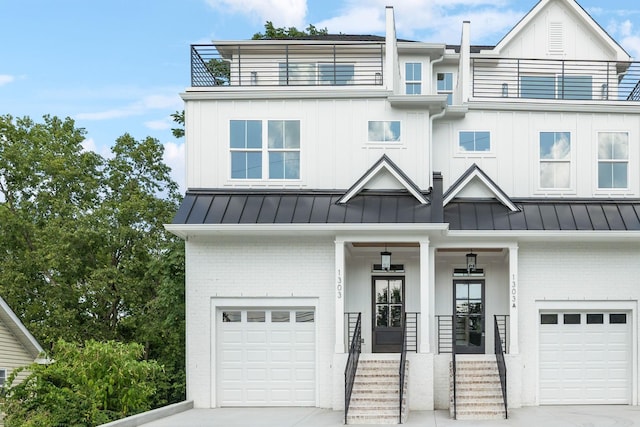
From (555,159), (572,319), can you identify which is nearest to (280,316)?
(572,319)

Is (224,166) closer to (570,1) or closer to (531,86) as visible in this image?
(531,86)

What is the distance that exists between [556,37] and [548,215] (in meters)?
9.15

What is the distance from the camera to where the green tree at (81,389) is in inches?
627

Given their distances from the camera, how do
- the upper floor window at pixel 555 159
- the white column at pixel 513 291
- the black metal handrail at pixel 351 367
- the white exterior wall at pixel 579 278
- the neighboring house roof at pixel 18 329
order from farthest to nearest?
the neighboring house roof at pixel 18 329 → the upper floor window at pixel 555 159 → the white exterior wall at pixel 579 278 → the white column at pixel 513 291 → the black metal handrail at pixel 351 367

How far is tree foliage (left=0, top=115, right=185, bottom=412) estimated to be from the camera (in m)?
30.2

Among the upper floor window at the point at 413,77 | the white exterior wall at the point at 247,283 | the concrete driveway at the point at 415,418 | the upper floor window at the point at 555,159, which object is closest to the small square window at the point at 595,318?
the concrete driveway at the point at 415,418

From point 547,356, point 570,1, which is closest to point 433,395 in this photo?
point 547,356

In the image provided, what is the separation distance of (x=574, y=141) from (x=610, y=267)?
3.36 meters

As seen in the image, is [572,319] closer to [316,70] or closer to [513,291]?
[513,291]

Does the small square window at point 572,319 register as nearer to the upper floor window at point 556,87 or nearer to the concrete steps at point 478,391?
the concrete steps at point 478,391

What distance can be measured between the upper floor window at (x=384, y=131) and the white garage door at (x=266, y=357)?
15.0 ft

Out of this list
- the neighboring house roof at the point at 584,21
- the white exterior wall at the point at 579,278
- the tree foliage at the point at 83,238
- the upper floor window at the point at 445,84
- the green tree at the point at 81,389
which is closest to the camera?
the green tree at the point at 81,389

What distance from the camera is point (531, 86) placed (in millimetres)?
25609

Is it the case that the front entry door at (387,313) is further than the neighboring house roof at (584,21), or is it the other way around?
→ the neighboring house roof at (584,21)
